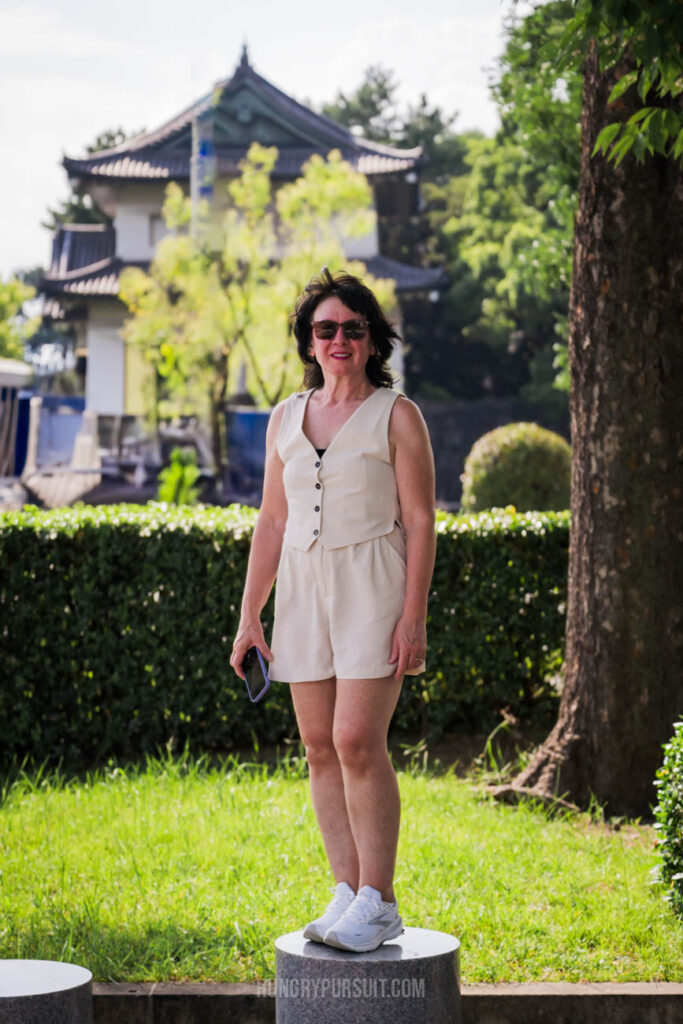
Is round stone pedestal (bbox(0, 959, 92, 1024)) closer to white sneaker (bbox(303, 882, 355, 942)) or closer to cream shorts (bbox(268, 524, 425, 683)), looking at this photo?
white sneaker (bbox(303, 882, 355, 942))

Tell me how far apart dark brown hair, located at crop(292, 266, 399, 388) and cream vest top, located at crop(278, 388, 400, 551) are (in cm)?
19

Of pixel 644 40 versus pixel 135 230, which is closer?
pixel 644 40

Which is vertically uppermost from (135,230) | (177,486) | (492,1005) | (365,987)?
(135,230)

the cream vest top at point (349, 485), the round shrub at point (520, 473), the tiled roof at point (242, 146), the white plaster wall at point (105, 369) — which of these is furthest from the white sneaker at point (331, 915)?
the tiled roof at point (242, 146)

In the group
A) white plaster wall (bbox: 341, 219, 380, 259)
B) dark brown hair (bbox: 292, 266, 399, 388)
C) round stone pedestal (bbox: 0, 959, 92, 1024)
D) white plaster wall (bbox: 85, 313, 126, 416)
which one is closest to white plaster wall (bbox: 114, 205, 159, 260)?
white plaster wall (bbox: 85, 313, 126, 416)

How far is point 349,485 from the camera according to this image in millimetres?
3533

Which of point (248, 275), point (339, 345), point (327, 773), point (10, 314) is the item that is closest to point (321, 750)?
point (327, 773)

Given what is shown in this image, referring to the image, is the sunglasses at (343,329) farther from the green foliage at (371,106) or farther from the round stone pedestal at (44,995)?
the green foliage at (371,106)

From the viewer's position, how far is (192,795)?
6.32 meters

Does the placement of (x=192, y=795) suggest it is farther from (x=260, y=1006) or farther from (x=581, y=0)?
(x=581, y=0)

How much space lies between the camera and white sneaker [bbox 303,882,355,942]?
337 centimetres

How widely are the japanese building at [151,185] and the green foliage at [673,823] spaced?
102 ft

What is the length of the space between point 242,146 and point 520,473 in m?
24.2

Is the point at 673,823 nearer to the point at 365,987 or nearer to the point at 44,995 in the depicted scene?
the point at 365,987
